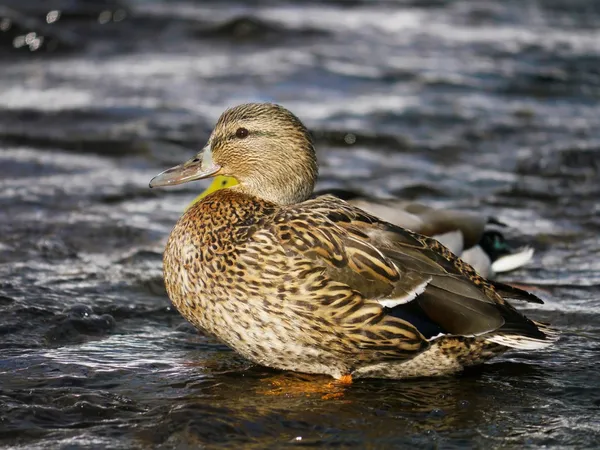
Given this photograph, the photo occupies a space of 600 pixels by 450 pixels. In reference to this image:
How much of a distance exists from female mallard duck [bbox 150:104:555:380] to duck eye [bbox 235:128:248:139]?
0.40 meters

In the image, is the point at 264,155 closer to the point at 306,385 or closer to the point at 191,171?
the point at 191,171

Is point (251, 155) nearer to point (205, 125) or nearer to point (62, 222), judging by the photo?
point (62, 222)

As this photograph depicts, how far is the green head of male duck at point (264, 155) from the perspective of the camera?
5.96m

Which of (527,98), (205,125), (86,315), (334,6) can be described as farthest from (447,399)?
(334,6)

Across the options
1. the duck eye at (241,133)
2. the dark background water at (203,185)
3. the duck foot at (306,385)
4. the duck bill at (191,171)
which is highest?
the duck eye at (241,133)

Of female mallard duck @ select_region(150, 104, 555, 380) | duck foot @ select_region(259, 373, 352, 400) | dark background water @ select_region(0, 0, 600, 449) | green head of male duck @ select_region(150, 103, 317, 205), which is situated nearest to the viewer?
dark background water @ select_region(0, 0, 600, 449)

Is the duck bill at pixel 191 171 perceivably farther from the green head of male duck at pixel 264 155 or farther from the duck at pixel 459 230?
the duck at pixel 459 230

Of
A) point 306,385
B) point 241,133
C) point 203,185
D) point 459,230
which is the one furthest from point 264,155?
point 203,185

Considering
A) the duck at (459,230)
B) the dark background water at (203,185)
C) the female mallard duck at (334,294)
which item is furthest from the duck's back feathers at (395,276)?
the duck at (459,230)

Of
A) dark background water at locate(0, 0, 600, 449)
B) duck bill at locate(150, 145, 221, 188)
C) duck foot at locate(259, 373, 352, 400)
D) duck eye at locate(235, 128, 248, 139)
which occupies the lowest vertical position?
duck foot at locate(259, 373, 352, 400)

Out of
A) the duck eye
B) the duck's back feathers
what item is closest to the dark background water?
the duck's back feathers

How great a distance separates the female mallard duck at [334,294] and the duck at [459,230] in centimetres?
179

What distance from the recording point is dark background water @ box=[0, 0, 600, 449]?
5184mm

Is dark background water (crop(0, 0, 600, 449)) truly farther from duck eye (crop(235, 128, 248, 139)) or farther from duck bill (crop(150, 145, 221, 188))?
duck eye (crop(235, 128, 248, 139))
